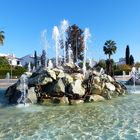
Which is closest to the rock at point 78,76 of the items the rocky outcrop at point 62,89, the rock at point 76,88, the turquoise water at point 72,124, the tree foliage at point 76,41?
the rocky outcrop at point 62,89

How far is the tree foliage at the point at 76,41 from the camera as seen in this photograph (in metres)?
63.2

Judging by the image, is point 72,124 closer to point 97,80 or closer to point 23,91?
point 23,91

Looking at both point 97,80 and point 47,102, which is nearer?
point 47,102

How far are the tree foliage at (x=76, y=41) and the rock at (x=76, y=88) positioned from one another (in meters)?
40.5

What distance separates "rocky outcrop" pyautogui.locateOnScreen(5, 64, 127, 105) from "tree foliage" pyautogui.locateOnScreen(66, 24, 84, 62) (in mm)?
39001

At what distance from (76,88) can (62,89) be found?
0.89m

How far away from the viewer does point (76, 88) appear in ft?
69.3

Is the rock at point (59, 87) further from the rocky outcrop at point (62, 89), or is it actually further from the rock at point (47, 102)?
the rock at point (47, 102)

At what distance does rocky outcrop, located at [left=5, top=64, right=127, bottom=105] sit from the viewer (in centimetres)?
2080

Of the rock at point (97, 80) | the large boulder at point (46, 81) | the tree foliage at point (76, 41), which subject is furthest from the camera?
the tree foliage at point (76, 41)

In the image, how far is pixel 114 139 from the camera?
10.5 meters

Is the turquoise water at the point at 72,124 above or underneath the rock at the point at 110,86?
underneath

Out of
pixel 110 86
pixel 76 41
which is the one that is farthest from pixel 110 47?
pixel 110 86

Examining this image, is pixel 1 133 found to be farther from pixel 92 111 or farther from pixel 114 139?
pixel 92 111
